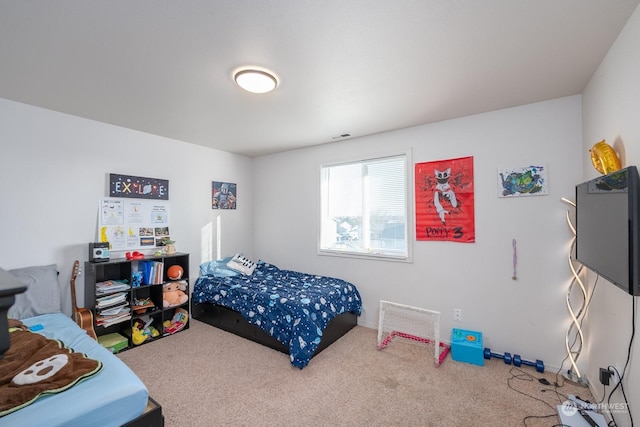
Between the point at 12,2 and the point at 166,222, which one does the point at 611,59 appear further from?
the point at 166,222

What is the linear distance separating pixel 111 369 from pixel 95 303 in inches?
59.0

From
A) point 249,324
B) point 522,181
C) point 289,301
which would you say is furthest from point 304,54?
point 249,324

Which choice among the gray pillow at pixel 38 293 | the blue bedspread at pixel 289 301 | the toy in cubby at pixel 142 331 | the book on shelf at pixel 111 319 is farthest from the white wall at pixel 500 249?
the gray pillow at pixel 38 293

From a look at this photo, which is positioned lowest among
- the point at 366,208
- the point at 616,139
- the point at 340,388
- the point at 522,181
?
the point at 340,388

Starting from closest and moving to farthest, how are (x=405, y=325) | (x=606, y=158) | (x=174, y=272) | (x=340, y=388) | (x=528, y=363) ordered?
(x=606, y=158), (x=340, y=388), (x=528, y=363), (x=405, y=325), (x=174, y=272)

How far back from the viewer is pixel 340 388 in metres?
2.26

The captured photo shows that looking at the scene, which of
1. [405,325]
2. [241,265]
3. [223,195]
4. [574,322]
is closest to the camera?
[574,322]

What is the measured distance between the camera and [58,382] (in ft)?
4.75

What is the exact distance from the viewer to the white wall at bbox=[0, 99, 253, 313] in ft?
8.39

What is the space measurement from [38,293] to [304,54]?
120 inches

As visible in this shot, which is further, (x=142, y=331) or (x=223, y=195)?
(x=223, y=195)

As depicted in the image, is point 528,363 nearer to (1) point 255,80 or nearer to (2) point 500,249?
(2) point 500,249

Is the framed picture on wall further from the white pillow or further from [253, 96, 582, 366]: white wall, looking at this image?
[253, 96, 582, 366]: white wall

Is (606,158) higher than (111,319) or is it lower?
higher
